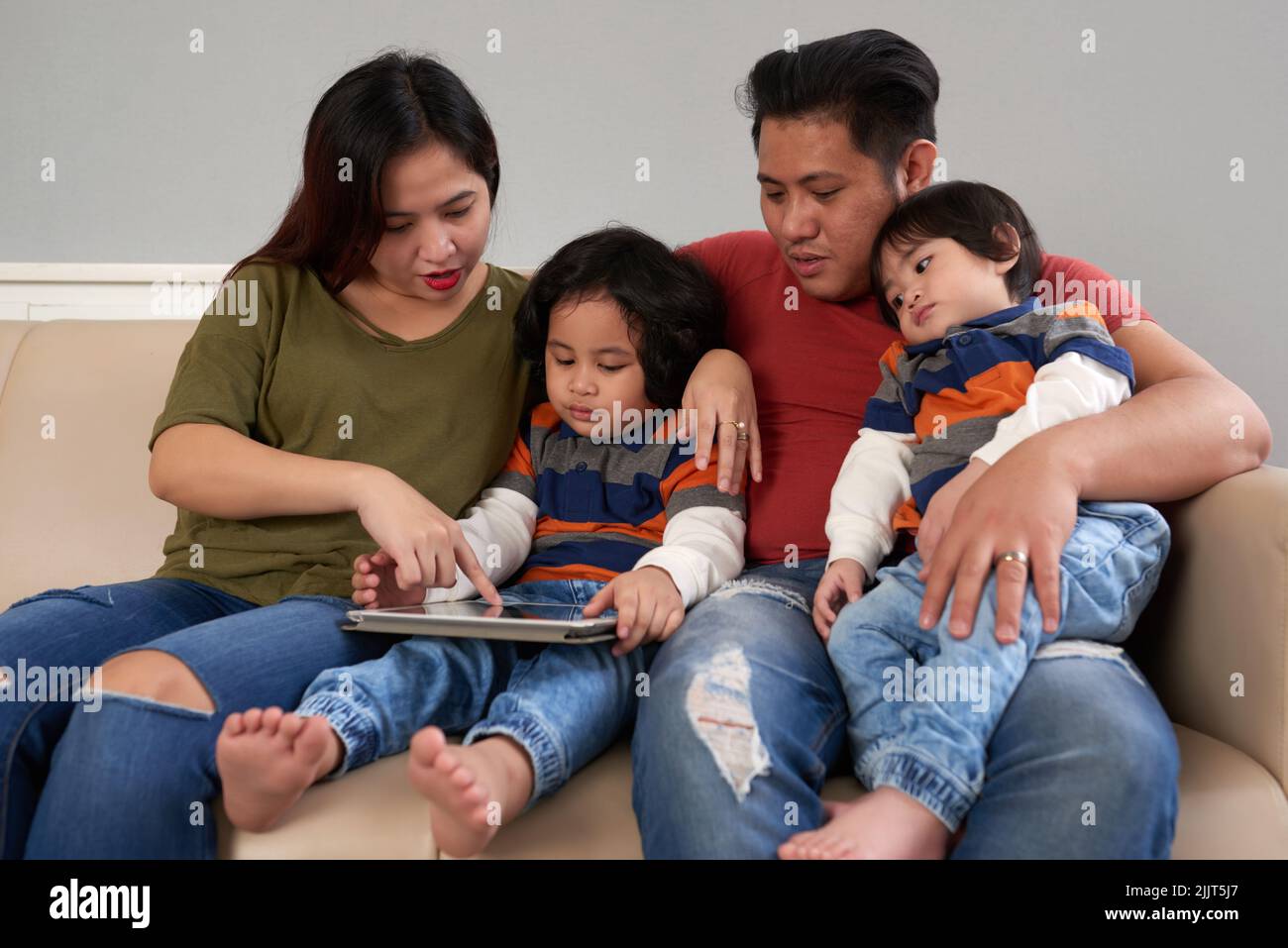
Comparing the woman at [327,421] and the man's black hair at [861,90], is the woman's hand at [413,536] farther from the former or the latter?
the man's black hair at [861,90]

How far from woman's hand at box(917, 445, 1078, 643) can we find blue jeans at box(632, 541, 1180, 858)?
0.23 ft

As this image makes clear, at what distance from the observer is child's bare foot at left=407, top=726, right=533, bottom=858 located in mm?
942

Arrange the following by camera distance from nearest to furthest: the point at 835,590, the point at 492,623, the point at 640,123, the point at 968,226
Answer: the point at 492,623, the point at 835,590, the point at 968,226, the point at 640,123

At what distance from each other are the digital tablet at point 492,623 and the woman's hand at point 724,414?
28 cm

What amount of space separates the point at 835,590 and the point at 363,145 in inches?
30.2

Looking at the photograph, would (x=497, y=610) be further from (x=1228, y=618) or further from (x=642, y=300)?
(x=1228, y=618)

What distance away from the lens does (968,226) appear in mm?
1369

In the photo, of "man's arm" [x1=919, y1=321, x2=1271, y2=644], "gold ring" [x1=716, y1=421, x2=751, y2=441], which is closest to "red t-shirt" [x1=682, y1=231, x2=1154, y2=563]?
"gold ring" [x1=716, y1=421, x2=751, y2=441]

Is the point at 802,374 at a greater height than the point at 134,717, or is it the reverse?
the point at 802,374

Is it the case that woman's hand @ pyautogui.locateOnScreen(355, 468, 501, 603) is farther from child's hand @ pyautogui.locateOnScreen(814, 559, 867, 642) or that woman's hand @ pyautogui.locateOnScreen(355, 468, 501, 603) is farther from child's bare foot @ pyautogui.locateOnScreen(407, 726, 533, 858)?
child's hand @ pyautogui.locateOnScreen(814, 559, 867, 642)

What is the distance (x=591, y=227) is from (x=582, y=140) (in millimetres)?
161

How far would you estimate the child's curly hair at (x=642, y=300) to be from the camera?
4.85 feet

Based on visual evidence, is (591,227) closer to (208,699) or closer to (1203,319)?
(1203,319)

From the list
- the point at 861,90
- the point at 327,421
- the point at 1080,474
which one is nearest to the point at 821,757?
the point at 1080,474
